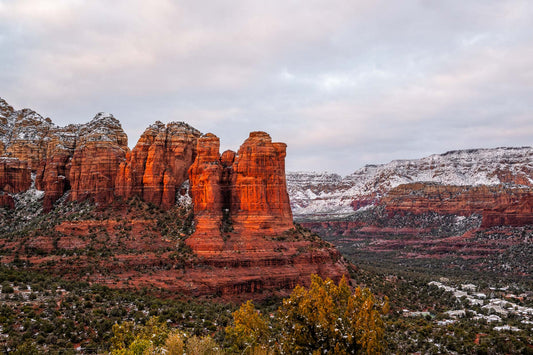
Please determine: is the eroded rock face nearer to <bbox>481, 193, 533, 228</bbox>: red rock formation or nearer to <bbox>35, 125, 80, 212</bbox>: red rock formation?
<bbox>35, 125, 80, 212</bbox>: red rock formation

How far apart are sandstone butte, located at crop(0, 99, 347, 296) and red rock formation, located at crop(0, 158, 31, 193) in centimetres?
13

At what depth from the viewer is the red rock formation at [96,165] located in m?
51.2

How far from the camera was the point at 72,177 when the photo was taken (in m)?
53.8

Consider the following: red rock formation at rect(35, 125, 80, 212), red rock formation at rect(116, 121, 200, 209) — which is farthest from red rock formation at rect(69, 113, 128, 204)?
red rock formation at rect(35, 125, 80, 212)

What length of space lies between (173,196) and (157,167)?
4740mm

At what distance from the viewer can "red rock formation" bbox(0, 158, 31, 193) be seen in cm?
5528

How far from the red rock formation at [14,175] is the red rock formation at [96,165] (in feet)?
26.7

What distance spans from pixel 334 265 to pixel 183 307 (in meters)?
22.0

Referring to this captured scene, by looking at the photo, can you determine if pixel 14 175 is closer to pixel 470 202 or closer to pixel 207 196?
pixel 207 196

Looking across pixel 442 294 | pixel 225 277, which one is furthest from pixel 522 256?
pixel 225 277

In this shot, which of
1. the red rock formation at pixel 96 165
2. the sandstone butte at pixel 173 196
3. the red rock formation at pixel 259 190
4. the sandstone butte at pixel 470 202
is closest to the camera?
the sandstone butte at pixel 173 196

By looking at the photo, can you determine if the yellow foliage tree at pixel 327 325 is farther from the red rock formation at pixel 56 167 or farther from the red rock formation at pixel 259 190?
the red rock formation at pixel 56 167

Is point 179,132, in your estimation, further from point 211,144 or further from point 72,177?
point 72,177

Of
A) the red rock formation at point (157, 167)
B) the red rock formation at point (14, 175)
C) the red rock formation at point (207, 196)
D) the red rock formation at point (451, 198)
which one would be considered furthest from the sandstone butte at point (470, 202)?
the red rock formation at point (14, 175)
